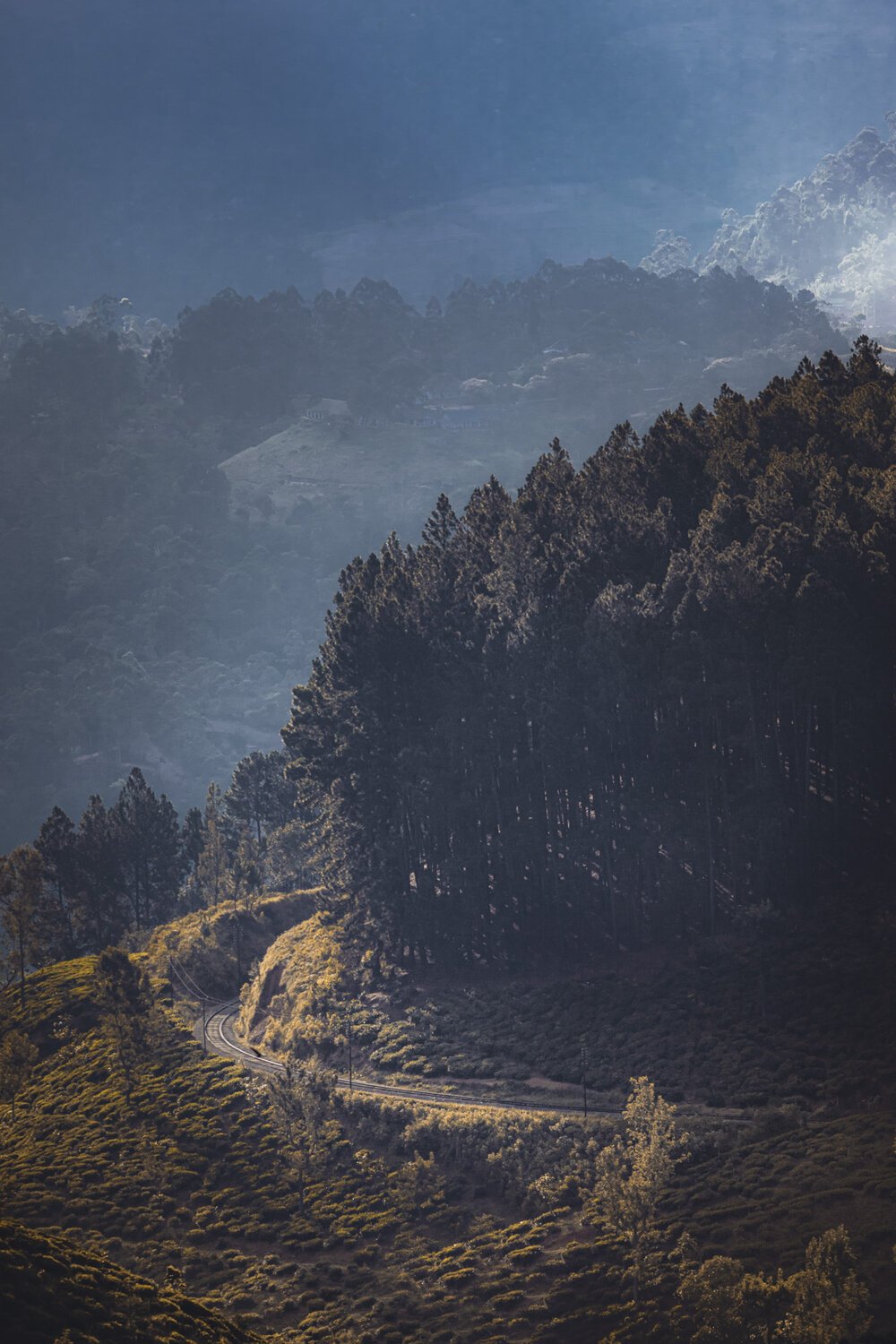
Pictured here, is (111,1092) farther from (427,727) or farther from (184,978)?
(427,727)

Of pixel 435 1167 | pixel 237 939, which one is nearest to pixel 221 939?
pixel 237 939

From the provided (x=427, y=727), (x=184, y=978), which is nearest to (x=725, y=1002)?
(x=427, y=727)

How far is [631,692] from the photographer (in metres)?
78.8

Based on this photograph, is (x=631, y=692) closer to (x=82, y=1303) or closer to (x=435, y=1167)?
(x=435, y=1167)

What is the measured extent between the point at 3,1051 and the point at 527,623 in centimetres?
3987

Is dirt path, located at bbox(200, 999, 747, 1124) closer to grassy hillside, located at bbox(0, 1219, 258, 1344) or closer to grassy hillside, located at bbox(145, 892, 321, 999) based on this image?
grassy hillside, located at bbox(145, 892, 321, 999)

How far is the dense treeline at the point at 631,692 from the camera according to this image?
73.0 m

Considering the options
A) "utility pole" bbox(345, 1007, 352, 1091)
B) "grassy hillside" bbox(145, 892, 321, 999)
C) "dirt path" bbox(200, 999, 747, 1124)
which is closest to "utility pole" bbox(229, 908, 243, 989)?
"grassy hillside" bbox(145, 892, 321, 999)

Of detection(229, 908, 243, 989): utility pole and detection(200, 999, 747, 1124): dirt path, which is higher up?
detection(229, 908, 243, 989): utility pole

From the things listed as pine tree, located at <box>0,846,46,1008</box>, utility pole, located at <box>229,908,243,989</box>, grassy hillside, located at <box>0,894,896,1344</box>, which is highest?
pine tree, located at <box>0,846,46,1008</box>

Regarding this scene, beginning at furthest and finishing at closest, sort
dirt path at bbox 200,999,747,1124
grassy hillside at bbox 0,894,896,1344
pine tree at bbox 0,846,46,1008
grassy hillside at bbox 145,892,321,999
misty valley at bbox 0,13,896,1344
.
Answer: grassy hillside at bbox 145,892,321,999, pine tree at bbox 0,846,46,1008, dirt path at bbox 200,999,747,1124, misty valley at bbox 0,13,896,1344, grassy hillside at bbox 0,894,896,1344

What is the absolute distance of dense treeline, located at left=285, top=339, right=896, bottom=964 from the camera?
73.0 m

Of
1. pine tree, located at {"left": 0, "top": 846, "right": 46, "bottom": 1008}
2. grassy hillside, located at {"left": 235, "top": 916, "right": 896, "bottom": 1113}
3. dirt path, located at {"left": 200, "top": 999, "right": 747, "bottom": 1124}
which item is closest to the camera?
grassy hillside, located at {"left": 235, "top": 916, "right": 896, "bottom": 1113}

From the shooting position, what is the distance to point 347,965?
91875 millimetres
